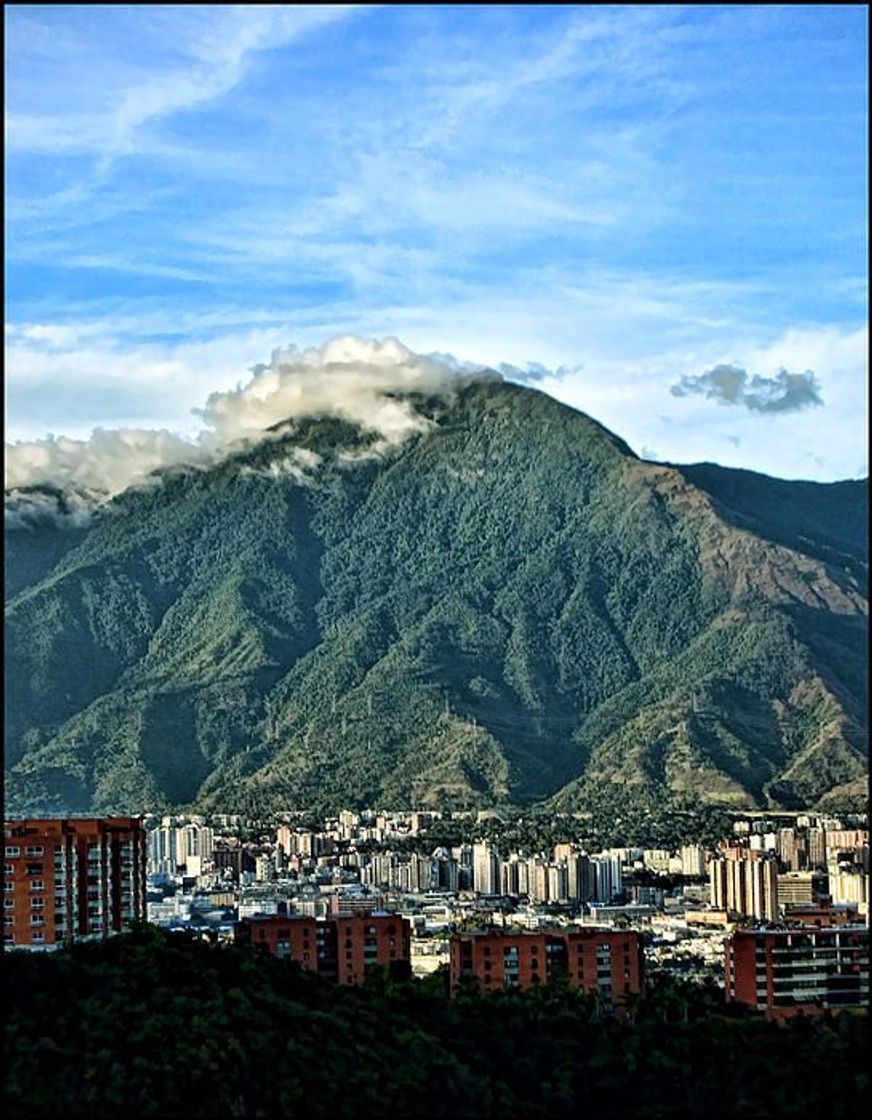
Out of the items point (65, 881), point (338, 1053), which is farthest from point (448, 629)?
point (338, 1053)

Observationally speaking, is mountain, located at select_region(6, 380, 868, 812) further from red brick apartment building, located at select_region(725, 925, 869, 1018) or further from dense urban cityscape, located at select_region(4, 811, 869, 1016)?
red brick apartment building, located at select_region(725, 925, 869, 1018)

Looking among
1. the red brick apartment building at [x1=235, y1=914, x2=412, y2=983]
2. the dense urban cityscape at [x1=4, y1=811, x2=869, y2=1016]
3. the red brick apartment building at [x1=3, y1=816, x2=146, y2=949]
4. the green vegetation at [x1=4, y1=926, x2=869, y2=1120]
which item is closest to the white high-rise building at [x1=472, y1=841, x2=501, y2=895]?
the dense urban cityscape at [x1=4, y1=811, x2=869, y2=1016]

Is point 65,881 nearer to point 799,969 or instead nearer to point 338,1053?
point 799,969

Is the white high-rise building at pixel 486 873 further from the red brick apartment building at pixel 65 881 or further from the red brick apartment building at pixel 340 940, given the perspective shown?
the red brick apartment building at pixel 65 881

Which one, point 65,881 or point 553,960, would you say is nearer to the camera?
point 65,881

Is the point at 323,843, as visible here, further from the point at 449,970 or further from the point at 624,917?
the point at 449,970

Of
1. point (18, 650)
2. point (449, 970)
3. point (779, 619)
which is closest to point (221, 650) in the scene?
point (18, 650)

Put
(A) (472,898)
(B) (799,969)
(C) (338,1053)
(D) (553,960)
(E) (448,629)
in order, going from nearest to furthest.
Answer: (C) (338,1053), (D) (553,960), (B) (799,969), (A) (472,898), (E) (448,629)
